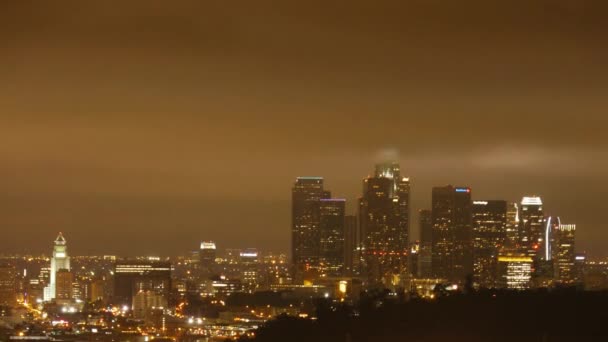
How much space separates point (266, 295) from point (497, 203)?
16.9 metres

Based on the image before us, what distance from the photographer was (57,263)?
116 metres

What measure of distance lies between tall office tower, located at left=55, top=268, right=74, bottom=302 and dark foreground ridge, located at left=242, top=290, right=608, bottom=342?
74998 mm

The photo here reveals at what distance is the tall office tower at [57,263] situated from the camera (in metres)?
110

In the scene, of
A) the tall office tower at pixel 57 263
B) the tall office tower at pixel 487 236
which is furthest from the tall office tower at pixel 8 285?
the tall office tower at pixel 487 236

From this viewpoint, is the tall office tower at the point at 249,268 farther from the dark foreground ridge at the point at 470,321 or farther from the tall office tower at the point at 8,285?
the dark foreground ridge at the point at 470,321

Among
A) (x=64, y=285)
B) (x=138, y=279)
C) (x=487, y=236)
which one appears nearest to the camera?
(x=487, y=236)

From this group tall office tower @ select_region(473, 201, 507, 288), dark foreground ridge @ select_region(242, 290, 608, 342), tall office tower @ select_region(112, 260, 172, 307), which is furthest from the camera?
tall office tower @ select_region(112, 260, 172, 307)

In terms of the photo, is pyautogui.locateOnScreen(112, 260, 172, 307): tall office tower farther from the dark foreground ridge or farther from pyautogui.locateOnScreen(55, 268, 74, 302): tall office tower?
the dark foreground ridge

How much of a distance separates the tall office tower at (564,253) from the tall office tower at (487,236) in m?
3.45

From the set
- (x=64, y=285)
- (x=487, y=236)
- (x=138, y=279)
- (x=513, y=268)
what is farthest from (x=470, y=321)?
(x=64, y=285)

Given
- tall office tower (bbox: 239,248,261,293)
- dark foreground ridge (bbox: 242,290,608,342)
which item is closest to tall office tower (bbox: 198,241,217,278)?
tall office tower (bbox: 239,248,261,293)

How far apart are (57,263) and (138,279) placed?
16154mm

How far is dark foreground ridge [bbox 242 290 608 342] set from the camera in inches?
1089

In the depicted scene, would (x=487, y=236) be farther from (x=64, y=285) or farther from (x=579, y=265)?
(x=64, y=285)
